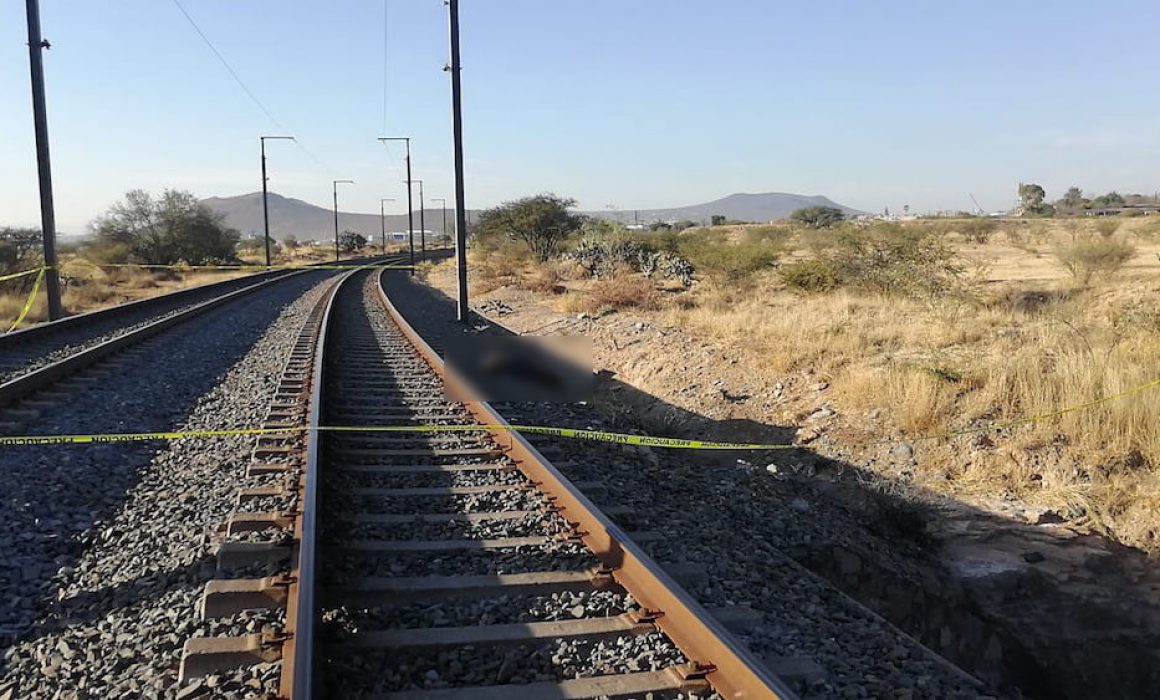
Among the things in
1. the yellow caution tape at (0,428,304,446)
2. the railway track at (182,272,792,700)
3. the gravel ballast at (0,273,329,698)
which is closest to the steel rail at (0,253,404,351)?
the gravel ballast at (0,273,329,698)

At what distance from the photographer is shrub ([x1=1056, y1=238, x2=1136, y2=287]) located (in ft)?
82.0

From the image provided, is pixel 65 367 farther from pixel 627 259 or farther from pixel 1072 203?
pixel 1072 203

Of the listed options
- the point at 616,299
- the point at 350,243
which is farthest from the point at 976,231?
the point at 350,243

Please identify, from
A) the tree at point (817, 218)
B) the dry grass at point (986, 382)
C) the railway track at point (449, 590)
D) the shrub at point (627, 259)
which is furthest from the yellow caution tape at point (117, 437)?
the tree at point (817, 218)

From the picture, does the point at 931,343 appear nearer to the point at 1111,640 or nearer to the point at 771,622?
the point at 1111,640

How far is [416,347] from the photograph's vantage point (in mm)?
15141

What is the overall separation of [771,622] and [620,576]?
0.85 meters

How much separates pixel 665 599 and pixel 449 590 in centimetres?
120

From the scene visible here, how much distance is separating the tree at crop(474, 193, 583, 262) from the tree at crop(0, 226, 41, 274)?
24.3 metres

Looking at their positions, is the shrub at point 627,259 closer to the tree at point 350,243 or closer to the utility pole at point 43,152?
the utility pole at point 43,152

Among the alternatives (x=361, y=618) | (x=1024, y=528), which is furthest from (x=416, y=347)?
(x=361, y=618)

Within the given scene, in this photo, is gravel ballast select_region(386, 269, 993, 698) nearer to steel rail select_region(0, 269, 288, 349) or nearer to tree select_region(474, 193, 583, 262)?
steel rail select_region(0, 269, 288, 349)

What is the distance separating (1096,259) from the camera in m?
25.3

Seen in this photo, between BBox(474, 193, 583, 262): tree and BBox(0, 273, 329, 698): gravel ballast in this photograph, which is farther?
BBox(474, 193, 583, 262): tree
